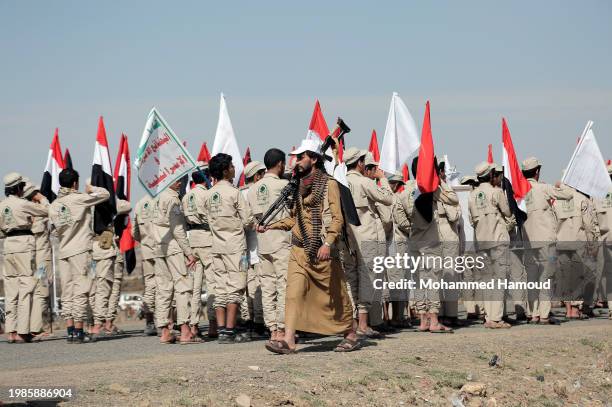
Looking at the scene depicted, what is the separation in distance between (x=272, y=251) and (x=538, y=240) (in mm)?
4536

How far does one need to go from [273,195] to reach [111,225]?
380 cm

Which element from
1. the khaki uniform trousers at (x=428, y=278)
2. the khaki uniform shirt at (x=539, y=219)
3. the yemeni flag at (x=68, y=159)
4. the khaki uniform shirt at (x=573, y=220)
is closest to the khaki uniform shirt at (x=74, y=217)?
the yemeni flag at (x=68, y=159)

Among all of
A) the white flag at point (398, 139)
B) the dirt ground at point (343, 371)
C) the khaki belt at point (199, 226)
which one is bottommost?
the dirt ground at point (343, 371)

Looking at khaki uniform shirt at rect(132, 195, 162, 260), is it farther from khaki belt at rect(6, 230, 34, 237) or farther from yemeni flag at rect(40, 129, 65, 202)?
yemeni flag at rect(40, 129, 65, 202)

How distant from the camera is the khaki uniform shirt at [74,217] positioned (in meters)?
13.9

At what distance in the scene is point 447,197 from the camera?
14.0m

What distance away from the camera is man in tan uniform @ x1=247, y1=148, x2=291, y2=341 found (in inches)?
500

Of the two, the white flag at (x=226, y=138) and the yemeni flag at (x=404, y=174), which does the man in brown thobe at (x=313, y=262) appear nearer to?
the white flag at (x=226, y=138)

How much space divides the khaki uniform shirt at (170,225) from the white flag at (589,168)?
6.08 metres

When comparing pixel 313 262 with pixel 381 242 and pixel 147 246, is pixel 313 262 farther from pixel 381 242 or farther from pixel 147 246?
pixel 147 246

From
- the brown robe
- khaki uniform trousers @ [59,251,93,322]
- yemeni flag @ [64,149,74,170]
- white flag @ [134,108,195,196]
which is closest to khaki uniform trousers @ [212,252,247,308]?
white flag @ [134,108,195,196]

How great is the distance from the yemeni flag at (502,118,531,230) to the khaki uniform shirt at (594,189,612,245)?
7.87 ft

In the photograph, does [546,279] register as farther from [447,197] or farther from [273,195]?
[273,195]

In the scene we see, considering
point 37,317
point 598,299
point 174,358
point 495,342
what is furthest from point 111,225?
point 598,299
